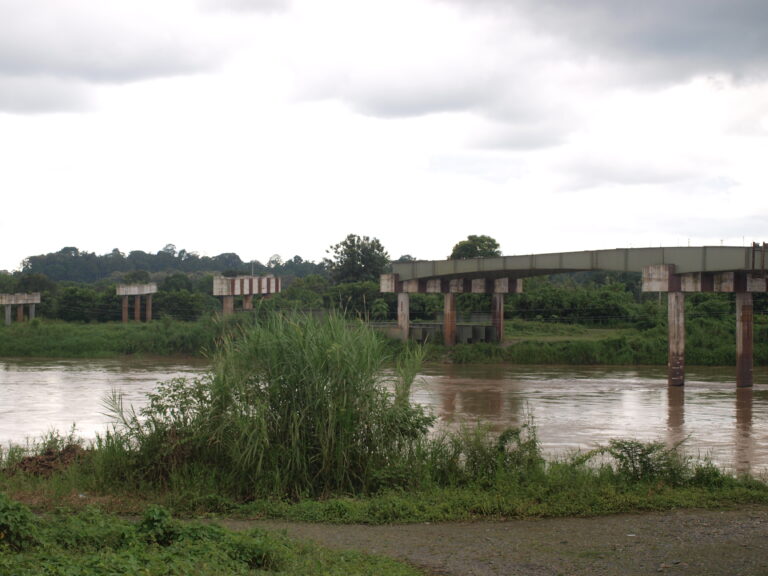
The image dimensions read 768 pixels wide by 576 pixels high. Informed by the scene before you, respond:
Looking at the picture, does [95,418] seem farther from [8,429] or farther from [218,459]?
[218,459]

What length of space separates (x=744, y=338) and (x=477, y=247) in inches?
1601

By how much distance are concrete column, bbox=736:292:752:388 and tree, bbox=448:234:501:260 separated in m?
39.5

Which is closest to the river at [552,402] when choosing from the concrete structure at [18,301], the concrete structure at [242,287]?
the concrete structure at [242,287]

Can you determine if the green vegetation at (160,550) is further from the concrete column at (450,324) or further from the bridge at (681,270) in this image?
the concrete column at (450,324)

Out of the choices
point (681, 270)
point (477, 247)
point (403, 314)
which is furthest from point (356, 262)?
point (681, 270)

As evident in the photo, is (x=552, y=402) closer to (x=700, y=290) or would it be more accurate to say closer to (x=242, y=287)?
(x=700, y=290)

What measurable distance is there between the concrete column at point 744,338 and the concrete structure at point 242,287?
99.5 ft

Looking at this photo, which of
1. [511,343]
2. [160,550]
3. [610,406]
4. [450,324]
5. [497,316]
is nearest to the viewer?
[160,550]

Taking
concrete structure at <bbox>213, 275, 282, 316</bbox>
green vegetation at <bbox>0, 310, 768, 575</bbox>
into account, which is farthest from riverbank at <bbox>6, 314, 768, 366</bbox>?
green vegetation at <bbox>0, 310, 768, 575</bbox>

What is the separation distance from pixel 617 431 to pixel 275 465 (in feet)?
42.0

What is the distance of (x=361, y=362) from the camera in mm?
11945

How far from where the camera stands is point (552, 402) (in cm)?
2867

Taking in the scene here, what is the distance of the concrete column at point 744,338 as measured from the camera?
1248 inches

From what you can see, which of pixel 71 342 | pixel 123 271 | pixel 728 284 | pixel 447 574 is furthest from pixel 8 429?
pixel 123 271
